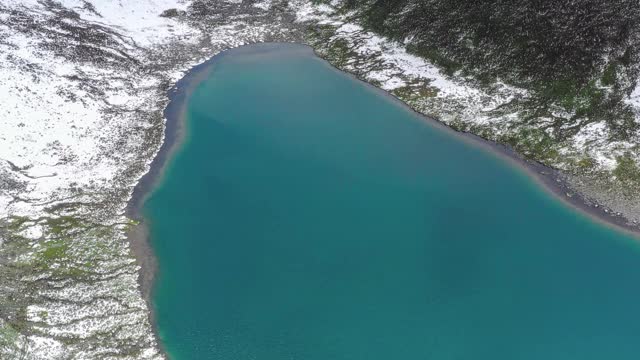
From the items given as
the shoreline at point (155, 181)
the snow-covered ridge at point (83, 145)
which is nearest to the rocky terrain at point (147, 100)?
the snow-covered ridge at point (83, 145)

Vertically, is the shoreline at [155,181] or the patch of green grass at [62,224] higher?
the shoreline at [155,181]

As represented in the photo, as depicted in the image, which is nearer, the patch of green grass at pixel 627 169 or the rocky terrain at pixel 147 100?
the rocky terrain at pixel 147 100

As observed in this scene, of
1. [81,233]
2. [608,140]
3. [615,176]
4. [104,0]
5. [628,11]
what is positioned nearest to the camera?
[81,233]

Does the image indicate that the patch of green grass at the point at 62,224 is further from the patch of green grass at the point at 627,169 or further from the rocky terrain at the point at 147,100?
the patch of green grass at the point at 627,169

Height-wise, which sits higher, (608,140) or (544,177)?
(608,140)

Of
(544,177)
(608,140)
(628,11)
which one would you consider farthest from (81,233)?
(628,11)

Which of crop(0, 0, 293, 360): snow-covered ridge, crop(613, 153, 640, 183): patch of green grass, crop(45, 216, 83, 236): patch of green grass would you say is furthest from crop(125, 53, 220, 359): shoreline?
crop(613, 153, 640, 183): patch of green grass

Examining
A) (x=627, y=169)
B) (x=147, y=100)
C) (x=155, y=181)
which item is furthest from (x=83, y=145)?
(x=627, y=169)

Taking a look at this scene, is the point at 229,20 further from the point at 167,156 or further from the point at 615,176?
the point at 615,176
